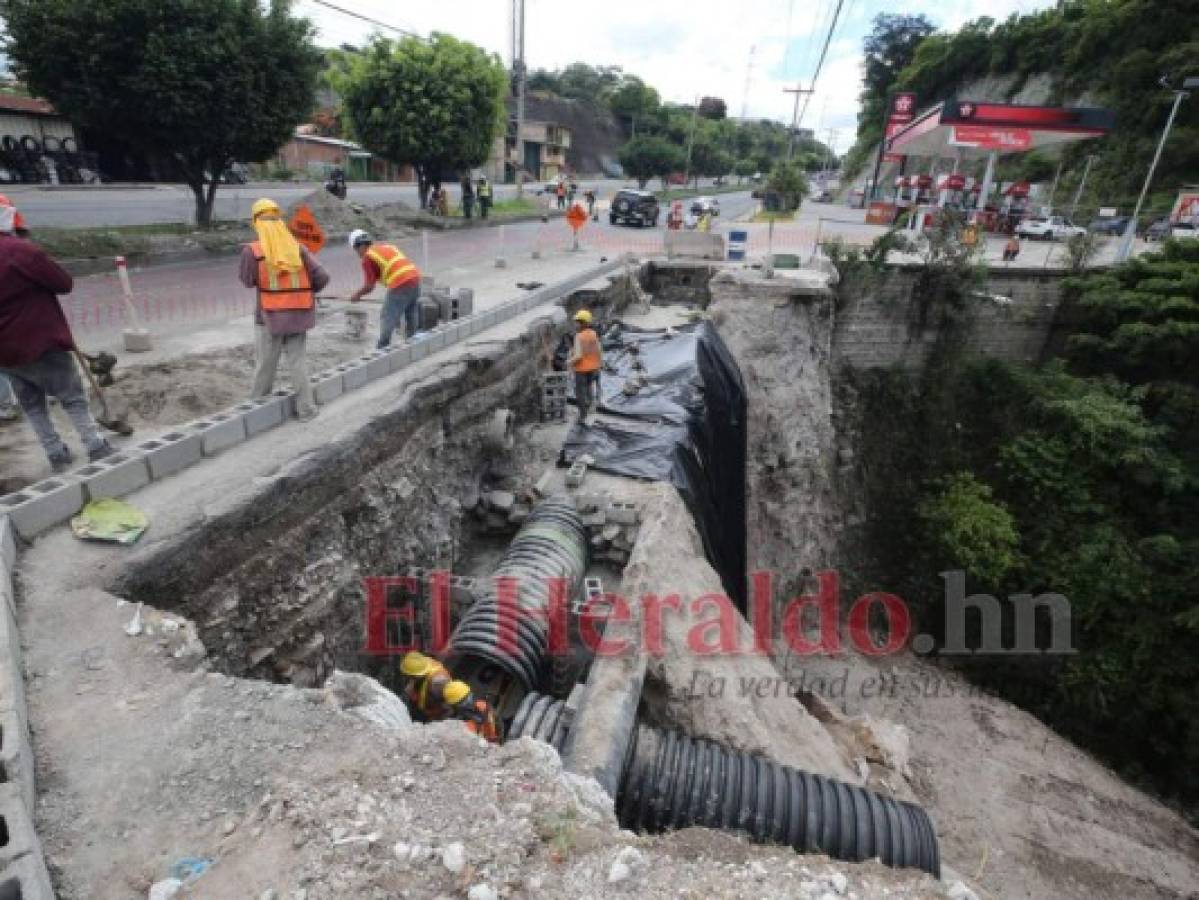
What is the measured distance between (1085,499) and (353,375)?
1162 cm

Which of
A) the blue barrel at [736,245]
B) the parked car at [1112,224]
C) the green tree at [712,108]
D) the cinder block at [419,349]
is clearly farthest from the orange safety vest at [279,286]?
the green tree at [712,108]

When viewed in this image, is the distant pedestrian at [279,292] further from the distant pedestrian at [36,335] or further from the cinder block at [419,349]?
the cinder block at [419,349]

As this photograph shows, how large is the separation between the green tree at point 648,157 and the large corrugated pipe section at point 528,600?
4591 centimetres

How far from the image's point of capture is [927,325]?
1321 cm

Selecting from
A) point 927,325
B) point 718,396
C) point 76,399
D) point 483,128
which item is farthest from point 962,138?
point 76,399

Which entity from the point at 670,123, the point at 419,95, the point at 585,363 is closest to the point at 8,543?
the point at 585,363

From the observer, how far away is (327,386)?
233 inches

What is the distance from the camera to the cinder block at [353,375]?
617 centimetres

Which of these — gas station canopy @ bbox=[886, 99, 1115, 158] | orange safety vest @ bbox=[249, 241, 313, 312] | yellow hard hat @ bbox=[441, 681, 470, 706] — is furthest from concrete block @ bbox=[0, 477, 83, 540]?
gas station canopy @ bbox=[886, 99, 1115, 158]

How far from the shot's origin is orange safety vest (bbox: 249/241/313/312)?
4926 millimetres

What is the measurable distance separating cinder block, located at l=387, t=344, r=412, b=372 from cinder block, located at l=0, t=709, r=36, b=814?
4.63m

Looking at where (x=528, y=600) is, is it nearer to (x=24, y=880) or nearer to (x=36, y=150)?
(x=24, y=880)

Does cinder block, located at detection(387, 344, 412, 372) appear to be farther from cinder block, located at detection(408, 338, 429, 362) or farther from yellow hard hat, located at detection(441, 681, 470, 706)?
yellow hard hat, located at detection(441, 681, 470, 706)

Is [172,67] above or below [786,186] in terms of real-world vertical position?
above
